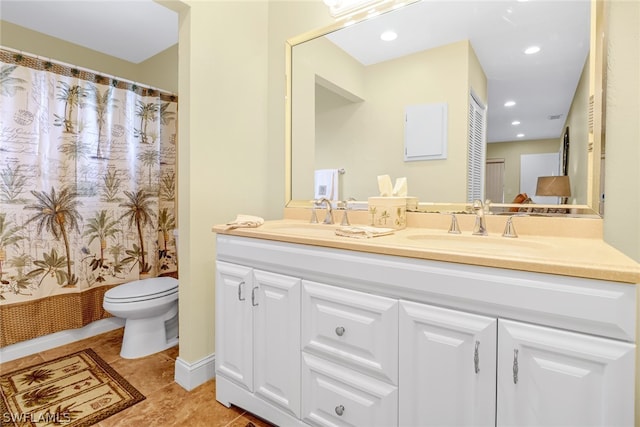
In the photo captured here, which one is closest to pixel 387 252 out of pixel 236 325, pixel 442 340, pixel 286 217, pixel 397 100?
pixel 442 340

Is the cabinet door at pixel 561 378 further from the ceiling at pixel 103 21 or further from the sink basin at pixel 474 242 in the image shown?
the ceiling at pixel 103 21

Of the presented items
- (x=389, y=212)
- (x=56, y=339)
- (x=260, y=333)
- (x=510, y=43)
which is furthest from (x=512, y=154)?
(x=56, y=339)

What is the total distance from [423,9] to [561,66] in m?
0.66

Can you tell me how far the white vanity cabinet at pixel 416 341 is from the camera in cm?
75

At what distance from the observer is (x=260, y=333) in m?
1.38

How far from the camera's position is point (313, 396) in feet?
4.04

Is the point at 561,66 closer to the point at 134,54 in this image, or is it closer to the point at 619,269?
the point at 619,269

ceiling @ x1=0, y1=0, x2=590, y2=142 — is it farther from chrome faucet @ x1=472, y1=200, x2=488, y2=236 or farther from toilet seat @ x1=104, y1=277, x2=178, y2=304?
toilet seat @ x1=104, y1=277, x2=178, y2=304

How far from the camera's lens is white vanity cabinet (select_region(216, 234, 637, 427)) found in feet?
2.45

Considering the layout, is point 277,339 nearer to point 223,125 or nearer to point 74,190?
point 223,125

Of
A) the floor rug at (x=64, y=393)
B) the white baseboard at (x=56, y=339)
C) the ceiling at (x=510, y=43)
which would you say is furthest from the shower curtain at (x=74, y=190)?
the ceiling at (x=510, y=43)

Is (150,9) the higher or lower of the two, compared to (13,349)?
higher

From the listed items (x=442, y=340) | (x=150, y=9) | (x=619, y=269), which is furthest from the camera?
(x=150, y=9)

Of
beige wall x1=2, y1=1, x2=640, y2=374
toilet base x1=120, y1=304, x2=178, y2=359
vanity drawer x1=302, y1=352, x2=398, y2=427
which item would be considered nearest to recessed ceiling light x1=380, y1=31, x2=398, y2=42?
beige wall x1=2, y1=1, x2=640, y2=374
